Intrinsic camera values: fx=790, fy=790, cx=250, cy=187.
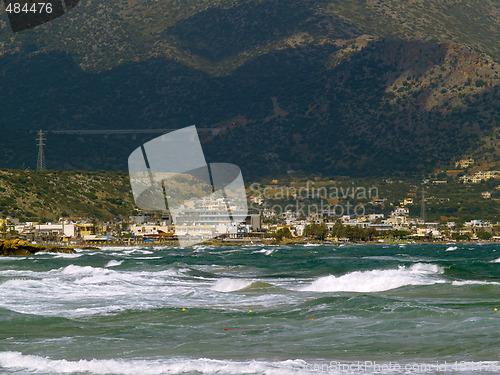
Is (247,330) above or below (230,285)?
above

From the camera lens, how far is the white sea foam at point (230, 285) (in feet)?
111

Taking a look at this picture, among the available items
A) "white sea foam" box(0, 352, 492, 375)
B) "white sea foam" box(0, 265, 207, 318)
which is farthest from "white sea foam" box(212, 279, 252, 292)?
"white sea foam" box(0, 352, 492, 375)

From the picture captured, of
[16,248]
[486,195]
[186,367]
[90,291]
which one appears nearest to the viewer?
[186,367]

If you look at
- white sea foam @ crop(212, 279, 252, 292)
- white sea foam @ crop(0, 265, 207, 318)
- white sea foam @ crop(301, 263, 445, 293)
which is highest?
white sea foam @ crop(0, 265, 207, 318)

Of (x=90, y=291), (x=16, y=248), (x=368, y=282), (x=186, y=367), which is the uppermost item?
(x=186, y=367)

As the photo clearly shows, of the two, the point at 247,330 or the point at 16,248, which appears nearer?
the point at 247,330

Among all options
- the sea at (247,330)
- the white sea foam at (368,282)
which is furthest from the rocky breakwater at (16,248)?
the white sea foam at (368,282)

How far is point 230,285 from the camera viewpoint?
1371 inches

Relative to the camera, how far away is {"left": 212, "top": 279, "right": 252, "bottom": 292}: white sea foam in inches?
1330

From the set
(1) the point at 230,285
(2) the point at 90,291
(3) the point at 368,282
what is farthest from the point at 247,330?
(3) the point at 368,282

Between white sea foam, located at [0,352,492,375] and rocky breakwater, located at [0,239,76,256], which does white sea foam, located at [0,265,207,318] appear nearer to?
white sea foam, located at [0,352,492,375]

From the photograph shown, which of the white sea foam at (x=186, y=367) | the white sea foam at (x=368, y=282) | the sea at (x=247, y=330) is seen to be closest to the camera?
the white sea foam at (x=186, y=367)

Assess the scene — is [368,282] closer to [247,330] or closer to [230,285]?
[230,285]

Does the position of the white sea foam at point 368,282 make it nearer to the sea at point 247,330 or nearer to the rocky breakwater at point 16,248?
the sea at point 247,330
